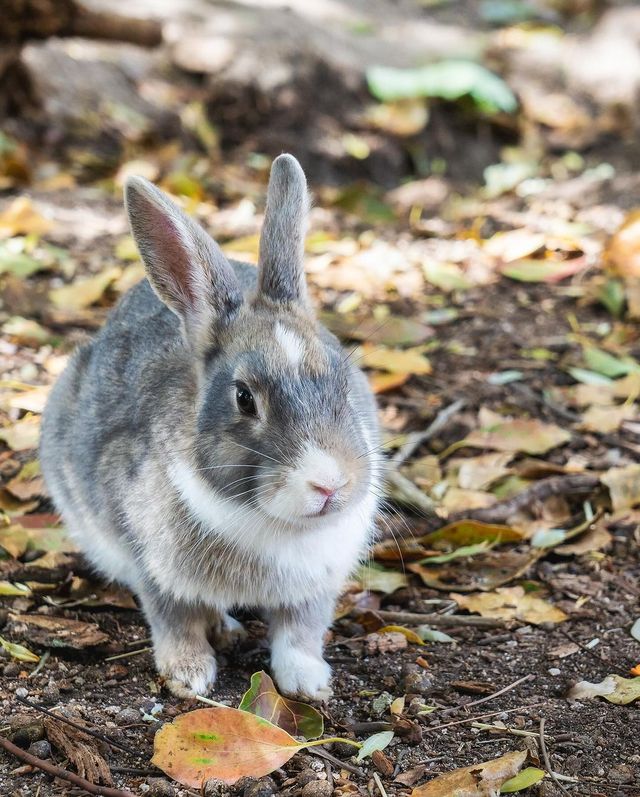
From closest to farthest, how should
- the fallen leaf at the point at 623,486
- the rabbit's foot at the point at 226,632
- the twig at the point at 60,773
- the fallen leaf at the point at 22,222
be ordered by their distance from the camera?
the twig at the point at 60,773 → the rabbit's foot at the point at 226,632 → the fallen leaf at the point at 623,486 → the fallen leaf at the point at 22,222

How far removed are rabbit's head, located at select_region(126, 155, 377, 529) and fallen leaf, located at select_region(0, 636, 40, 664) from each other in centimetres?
92

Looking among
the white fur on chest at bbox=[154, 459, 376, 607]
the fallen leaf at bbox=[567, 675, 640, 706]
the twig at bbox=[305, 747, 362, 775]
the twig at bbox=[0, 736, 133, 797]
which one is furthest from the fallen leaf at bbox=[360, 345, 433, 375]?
the twig at bbox=[0, 736, 133, 797]

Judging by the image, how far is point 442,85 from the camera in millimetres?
9438

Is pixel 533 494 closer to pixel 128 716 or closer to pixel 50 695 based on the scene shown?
pixel 128 716

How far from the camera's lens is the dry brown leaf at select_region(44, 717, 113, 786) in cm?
337

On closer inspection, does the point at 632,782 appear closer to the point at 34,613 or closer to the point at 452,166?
the point at 34,613

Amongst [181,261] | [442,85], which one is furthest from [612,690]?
[442,85]

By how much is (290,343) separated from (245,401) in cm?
25

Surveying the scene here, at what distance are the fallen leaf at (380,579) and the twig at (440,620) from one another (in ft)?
0.79

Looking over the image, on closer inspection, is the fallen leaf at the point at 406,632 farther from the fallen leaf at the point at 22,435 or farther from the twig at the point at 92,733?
the fallen leaf at the point at 22,435

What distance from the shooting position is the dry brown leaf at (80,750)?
337 cm

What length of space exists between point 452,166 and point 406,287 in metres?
2.52

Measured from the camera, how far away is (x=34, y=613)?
443 cm

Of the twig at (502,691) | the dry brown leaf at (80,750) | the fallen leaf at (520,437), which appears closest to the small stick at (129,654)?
the dry brown leaf at (80,750)
